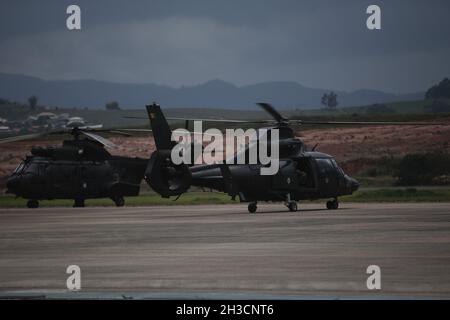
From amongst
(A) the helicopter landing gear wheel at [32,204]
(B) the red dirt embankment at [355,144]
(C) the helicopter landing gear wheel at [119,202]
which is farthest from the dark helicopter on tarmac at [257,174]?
(B) the red dirt embankment at [355,144]

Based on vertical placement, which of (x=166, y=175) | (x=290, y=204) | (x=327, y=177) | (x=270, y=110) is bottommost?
(x=290, y=204)

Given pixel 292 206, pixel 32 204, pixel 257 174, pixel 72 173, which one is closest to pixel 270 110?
pixel 257 174

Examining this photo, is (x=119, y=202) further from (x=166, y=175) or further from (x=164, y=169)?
(x=164, y=169)

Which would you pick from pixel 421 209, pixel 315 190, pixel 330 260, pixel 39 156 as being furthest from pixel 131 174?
pixel 330 260

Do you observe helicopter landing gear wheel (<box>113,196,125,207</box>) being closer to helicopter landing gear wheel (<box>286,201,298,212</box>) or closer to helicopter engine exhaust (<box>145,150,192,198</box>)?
helicopter engine exhaust (<box>145,150,192,198</box>)

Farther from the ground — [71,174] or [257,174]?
[257,174]

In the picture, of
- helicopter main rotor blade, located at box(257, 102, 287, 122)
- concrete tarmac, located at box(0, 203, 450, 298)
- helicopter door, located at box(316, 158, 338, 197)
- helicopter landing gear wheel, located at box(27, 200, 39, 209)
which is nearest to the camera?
concrete tarmac, located at box(0, 203, 450, 298)

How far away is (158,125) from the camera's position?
39.2 metres

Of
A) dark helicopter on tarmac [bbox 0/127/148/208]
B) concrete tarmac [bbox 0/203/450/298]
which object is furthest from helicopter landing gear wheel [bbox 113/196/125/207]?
concrete tarmac [bbox 0/203/450/298]

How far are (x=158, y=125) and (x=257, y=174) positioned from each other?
4351 mm

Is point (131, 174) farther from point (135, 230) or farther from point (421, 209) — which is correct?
point (135, 230)

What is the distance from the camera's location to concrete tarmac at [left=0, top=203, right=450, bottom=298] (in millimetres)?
15781
